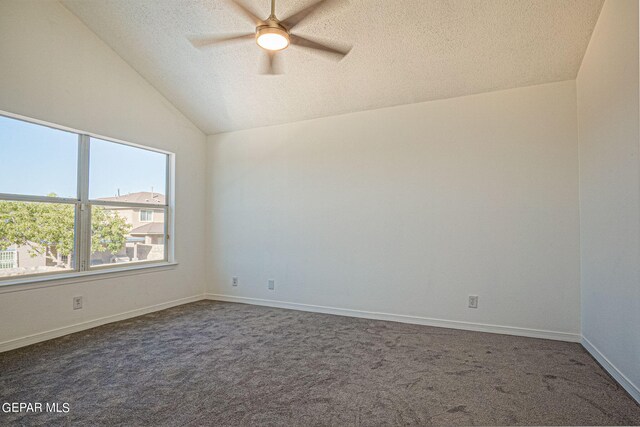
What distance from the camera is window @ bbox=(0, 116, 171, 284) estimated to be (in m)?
3.19

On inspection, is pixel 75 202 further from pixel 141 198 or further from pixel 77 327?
pixel 77 327

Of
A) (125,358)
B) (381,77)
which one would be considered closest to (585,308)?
(381,77)

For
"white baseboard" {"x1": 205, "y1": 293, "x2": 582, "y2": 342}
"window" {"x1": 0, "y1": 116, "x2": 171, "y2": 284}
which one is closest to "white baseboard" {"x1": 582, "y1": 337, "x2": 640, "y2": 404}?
"white baseboard" {"x1": 205, "y1": 293, "x2": 582, "y2": 342}

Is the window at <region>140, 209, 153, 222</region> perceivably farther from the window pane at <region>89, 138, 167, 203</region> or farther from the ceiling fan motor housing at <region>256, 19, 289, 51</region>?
the ceiling fan motor housing at <region>256, 19, 289, 51</region>

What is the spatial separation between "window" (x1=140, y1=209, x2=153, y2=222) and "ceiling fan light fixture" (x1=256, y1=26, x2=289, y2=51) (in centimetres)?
Result: 302

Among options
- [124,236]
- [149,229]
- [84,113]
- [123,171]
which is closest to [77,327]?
[124,236]

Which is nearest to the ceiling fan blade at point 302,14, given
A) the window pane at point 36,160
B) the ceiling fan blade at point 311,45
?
the ceiling fan blade at point 311,45

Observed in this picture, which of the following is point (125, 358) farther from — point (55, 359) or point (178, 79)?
point (178, 79)

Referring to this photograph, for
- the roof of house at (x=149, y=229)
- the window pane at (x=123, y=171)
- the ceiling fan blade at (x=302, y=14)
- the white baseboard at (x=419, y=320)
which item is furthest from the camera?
the roof of house at (x=149, y=229)

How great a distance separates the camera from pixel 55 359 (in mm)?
2816

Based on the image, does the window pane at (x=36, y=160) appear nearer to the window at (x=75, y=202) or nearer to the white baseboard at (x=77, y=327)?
the window at (x=75, y=202)

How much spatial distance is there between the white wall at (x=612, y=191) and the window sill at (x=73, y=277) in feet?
15.2

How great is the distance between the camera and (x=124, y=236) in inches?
166

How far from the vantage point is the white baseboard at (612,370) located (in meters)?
2.19
